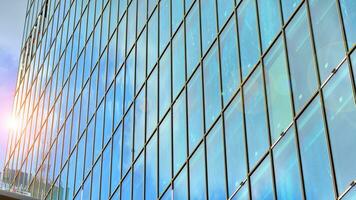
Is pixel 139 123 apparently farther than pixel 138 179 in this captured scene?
Yes

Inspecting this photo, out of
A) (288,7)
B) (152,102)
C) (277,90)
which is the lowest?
(277,90)

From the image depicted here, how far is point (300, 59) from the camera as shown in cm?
2092

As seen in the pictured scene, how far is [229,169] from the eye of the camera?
23578 mm

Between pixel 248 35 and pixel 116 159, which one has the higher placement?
pixel 248 35

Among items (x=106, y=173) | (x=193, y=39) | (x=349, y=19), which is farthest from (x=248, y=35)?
(x=106, y=173)

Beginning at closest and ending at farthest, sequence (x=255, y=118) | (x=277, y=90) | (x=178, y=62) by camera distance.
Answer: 1. (x=277, y=90)
2. (x=255, y=118)
3. (x=178, y=62)

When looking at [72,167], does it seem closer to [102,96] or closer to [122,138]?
[102,96]

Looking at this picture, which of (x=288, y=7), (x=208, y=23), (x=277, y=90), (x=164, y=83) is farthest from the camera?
(x=164, y=83)

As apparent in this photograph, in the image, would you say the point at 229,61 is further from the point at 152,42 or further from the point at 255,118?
the point at 152,42

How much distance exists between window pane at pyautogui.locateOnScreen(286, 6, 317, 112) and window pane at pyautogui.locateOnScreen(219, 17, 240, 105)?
327 cm

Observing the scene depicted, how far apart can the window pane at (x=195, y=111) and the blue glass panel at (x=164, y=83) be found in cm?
218

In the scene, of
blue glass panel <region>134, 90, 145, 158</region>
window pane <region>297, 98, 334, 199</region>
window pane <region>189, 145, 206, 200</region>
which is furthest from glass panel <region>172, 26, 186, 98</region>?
window pane <region>297, 98, 334, 199</region>

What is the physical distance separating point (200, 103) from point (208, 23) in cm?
323

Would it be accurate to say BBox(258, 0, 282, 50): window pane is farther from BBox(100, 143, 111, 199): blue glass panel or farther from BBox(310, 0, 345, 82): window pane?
BBox(100, 143, 111, 199): blue glass panel
